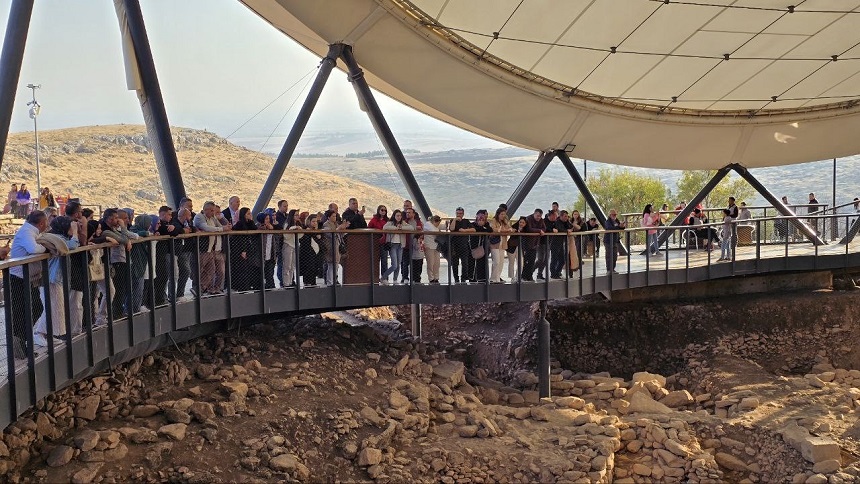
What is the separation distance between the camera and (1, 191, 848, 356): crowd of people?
29.3 feet

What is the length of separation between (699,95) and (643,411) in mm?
12288

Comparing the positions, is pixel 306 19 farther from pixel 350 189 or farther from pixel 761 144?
pixel 350 189

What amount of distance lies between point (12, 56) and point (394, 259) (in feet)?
23.1

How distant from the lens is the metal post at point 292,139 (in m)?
16.8

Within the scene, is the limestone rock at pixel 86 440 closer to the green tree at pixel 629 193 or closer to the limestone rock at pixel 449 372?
the limestone rock at pixel 449 372

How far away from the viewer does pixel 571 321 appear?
21.8 meters

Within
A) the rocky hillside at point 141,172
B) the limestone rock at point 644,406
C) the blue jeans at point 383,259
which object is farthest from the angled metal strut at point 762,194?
the rocky hillside at point 141,172

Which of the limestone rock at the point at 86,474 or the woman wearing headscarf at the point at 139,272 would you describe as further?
the woman wearing headscarf at the point at 139,272

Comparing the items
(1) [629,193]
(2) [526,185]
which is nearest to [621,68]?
(2) [526,185]

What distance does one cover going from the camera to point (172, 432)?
35.4ft

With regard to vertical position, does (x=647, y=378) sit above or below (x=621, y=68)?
below

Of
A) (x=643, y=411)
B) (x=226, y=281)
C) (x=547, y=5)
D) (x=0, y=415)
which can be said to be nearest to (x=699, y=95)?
(x=547, y=5)

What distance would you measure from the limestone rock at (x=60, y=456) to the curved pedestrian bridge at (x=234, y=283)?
870 mm

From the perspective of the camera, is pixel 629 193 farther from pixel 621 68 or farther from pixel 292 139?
pixel 292 139
